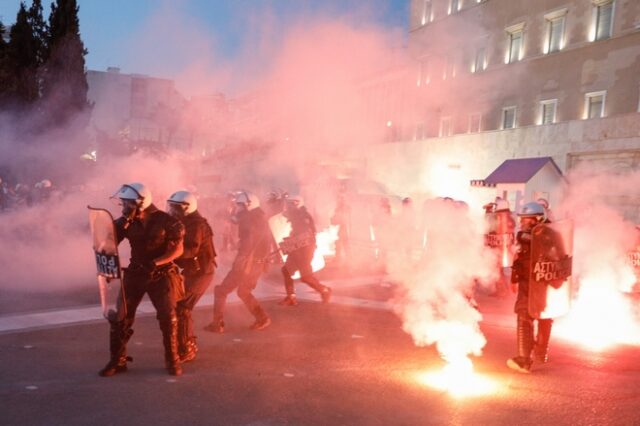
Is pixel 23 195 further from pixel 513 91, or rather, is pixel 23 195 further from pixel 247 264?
pixel 513 91

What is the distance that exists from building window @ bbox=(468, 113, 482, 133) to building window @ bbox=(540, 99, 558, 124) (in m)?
3.32

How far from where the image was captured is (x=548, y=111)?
76.3ft

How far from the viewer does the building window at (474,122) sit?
2641 cm

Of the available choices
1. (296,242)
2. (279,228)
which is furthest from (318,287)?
(279,228)

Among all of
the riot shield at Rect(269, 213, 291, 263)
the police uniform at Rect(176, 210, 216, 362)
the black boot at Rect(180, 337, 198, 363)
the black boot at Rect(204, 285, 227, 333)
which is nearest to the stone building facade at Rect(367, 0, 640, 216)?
the riot shield at Rect(269, 213, 291, 263)

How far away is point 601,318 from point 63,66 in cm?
2454

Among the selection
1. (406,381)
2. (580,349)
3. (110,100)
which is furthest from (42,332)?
(110,100)

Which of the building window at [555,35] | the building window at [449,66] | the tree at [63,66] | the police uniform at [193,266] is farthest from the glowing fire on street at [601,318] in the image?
the tree at [63,66]

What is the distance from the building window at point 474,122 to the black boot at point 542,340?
70.7 feet

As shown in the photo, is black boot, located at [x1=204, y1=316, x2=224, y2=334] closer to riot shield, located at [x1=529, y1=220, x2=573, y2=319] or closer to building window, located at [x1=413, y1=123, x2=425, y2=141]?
riot shield, located at [x1=529, y1=220, x2=573, y2=319]

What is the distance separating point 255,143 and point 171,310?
16.6 m

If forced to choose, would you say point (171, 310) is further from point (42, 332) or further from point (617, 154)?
point (617, 154)

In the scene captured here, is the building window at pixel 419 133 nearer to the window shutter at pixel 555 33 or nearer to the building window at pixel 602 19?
the window shutter at pixel 555 33

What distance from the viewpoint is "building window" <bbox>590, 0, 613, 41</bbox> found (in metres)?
21.1
